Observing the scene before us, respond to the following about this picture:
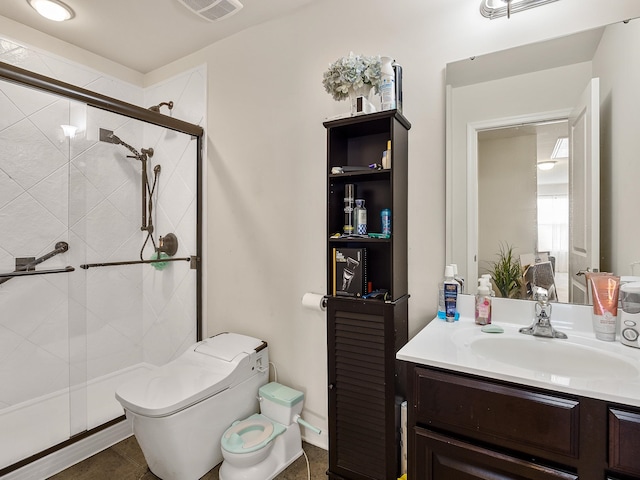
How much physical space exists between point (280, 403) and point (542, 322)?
126cm

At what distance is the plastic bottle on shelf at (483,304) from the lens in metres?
1.31

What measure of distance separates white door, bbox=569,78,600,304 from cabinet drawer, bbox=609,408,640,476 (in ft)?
1.78

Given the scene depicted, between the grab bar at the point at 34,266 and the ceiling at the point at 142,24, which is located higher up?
the ceiling at the point at 142,24

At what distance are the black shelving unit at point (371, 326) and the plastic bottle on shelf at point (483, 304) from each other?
30 centimetres

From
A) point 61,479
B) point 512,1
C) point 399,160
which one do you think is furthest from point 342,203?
point 61,479

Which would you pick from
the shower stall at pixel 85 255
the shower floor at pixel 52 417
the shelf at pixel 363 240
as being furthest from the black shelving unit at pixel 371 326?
the shower floor at pixel 52 417

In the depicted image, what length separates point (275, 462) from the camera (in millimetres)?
1589

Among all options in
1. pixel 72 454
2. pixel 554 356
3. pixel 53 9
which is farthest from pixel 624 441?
pixel 53 9

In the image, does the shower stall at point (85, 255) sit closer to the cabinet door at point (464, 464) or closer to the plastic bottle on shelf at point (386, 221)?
the plastic bottle on shelf at point (386, 221)

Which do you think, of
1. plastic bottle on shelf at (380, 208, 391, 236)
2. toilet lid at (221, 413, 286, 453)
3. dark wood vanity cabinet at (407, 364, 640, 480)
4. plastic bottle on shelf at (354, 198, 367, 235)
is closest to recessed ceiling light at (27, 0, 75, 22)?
plastic bottle on shelf at (354, 198, 367, 235)

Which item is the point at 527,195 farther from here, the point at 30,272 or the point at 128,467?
the point at 30,272

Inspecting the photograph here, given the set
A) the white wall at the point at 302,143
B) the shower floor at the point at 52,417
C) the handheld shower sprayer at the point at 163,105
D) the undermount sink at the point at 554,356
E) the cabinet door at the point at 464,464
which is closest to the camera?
the cabinet door at the point at 464,464

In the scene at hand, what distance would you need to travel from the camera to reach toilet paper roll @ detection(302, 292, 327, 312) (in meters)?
1.68

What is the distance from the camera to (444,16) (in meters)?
1.42
